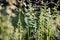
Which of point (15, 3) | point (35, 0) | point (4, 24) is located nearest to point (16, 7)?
point (15, 3)

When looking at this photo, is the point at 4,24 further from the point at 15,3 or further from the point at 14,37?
the point at 15,3

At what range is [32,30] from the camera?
10.5ft

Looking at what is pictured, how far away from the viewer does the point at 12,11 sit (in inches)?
134

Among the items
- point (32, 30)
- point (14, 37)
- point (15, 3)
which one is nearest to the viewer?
point (14, 37)

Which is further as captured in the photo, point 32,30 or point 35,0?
point 35,0

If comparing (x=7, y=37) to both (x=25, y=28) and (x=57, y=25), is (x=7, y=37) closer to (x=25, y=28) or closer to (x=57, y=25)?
(x=25, y=28)

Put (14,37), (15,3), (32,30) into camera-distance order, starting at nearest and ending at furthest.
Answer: (14,37) < (32,30) < (15,3)

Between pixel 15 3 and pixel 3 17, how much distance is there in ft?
1.79

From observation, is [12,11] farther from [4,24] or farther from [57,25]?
[57,25]

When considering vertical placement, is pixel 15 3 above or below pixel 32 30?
above

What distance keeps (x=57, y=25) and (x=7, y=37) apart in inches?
38.2

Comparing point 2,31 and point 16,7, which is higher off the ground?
point 16,7

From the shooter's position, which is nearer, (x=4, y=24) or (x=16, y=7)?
(x=4, y=24)

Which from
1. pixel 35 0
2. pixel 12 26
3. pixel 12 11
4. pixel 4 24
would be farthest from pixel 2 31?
pixel 35 0
